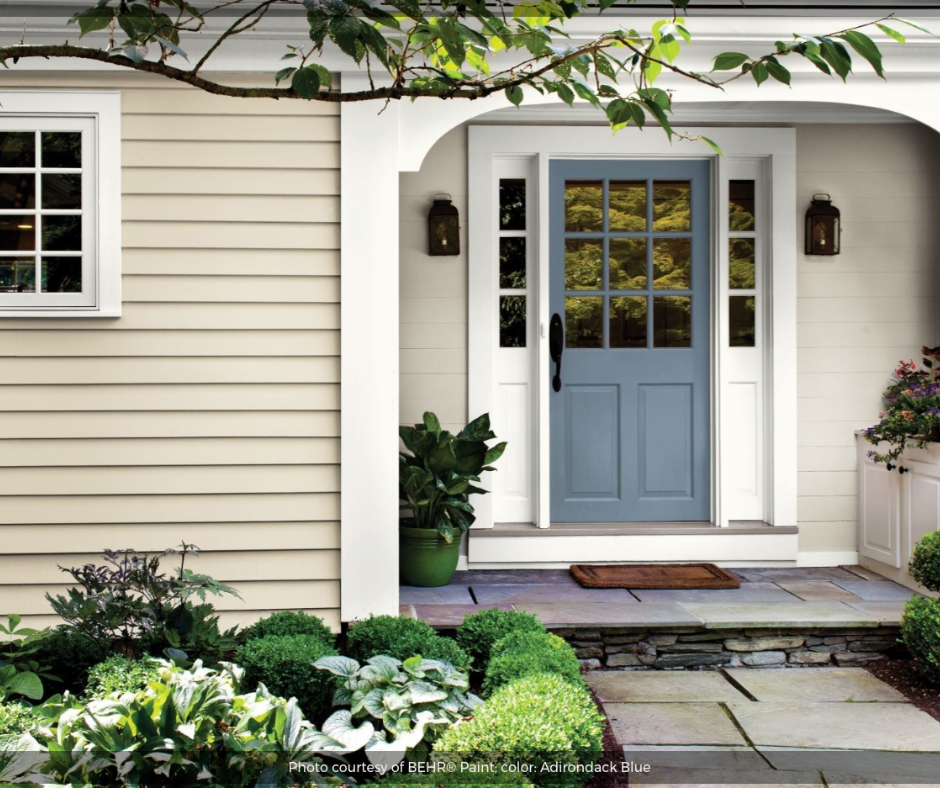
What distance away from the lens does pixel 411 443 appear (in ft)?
15.1

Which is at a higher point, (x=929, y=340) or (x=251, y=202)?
(x=251, y=202)

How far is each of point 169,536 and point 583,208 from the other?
2.67 m

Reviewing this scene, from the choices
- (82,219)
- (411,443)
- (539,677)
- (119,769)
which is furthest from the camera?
(411,443)

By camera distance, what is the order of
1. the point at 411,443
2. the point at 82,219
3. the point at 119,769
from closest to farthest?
the point at 119,769
the point at 82,219
the point at 411,443

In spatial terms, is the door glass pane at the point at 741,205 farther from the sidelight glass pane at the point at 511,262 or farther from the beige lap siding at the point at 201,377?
the beige lap siding at the point at 201,377

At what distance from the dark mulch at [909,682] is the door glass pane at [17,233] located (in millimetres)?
3903

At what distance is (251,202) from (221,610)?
1688 millimetres

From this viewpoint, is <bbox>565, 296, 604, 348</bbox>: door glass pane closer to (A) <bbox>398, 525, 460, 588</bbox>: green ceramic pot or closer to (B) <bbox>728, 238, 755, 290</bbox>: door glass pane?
(B) <bbox>728, 238, 755, 290</bbox>: door glass pane

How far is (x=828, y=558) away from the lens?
5.02 m

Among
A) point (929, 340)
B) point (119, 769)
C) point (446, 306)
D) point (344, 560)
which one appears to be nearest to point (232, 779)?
point (119, 769)

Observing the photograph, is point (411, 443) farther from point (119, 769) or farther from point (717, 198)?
point (119, 769)

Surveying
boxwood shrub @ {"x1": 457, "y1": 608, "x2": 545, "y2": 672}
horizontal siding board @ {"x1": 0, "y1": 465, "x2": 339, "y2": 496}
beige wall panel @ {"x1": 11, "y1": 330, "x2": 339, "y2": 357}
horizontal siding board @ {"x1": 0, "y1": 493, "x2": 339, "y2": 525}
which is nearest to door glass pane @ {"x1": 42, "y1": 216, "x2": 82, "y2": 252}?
beige wall panel @ {"x1": 11, "y1": 330, "x2": 339, "y2": 357}

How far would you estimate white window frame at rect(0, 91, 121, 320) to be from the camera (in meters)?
3.83

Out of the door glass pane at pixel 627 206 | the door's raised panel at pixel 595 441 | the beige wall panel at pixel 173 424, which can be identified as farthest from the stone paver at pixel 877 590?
the beige wall panel at pixel 173 424
